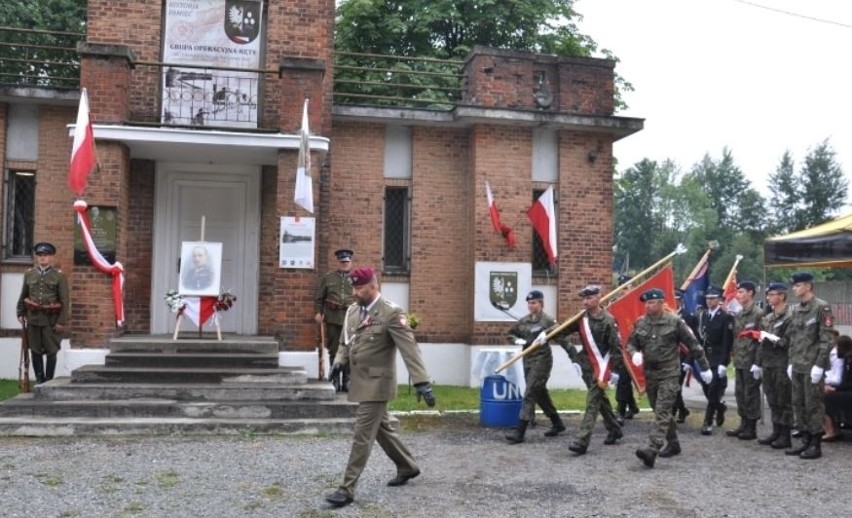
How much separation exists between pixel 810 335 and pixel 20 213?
12523 millimetres

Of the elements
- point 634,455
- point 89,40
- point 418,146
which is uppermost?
point 89,40

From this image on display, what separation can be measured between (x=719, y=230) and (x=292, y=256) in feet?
283

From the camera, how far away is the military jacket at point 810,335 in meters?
9.40

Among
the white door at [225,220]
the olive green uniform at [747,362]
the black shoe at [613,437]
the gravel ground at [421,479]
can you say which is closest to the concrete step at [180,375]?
the gravel ground at [421,479]

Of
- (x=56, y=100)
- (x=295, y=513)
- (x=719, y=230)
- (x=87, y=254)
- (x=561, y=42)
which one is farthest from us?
(x=719, y=230)

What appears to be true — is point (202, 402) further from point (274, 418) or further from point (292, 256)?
point (292, 256)

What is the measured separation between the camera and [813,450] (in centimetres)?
937

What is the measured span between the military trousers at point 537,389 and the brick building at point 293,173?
3.62m

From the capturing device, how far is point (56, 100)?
45.6ft

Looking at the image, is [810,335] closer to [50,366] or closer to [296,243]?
[296,243]

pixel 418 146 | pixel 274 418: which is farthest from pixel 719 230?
pixel 274 418

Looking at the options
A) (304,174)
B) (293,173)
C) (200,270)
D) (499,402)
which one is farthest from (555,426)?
(200,270)

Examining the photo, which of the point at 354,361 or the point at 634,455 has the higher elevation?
the point at 354,361

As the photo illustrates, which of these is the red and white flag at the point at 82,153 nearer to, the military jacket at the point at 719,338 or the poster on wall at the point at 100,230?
the poster on wall at the point at 100,230
